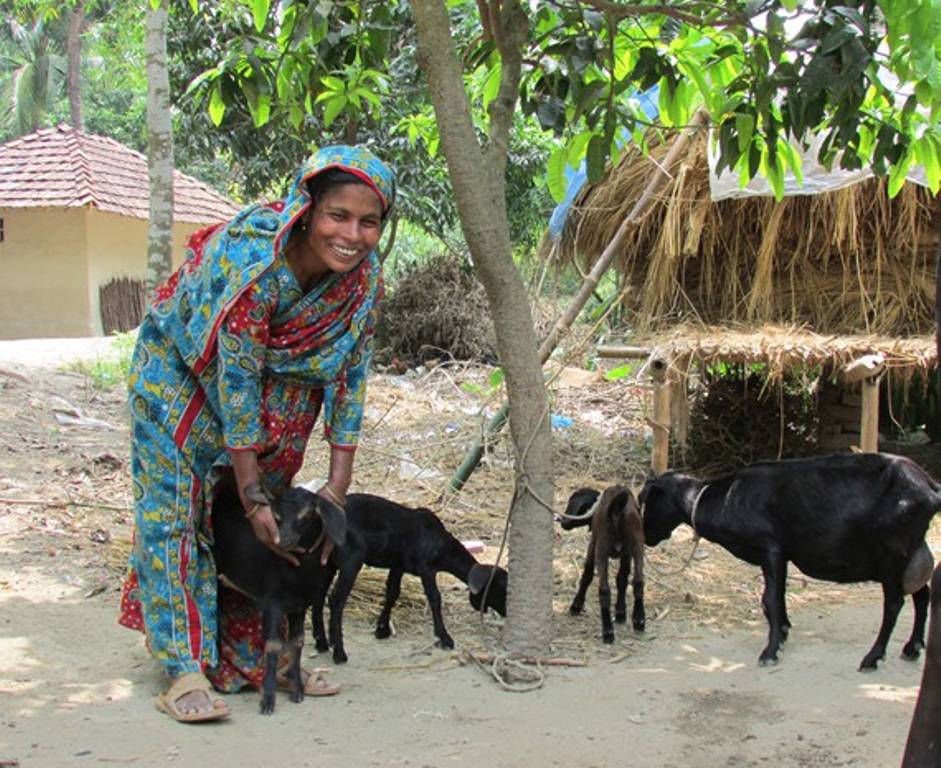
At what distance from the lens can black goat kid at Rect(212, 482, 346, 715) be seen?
11.4ft

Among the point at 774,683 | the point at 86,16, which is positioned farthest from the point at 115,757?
the point at 86,16

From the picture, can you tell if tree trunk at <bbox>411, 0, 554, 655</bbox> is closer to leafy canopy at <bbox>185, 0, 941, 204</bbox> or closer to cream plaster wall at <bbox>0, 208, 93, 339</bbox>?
leafy canopy at <bbox>185, 0, 941, 204</bbox>

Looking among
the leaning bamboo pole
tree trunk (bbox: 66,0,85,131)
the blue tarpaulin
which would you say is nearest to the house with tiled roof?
tree trunk (bbox: 66,0,85,131)

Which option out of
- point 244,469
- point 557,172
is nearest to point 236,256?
point 244,469

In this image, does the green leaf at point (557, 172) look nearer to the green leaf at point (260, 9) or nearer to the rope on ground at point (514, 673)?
the green leaf at point (260, 9)

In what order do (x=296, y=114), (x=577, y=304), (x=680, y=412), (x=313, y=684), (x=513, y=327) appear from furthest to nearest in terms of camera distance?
1. (x=680, y=412)
2. (x=577, y=304)
3. (x=296, y=114)
4. (x=513, y=327)
5. (x=313, y=684)

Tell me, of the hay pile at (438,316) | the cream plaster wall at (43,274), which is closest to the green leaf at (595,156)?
the hay pile at (438,316)

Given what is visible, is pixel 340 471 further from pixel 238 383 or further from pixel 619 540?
pixel 619 540

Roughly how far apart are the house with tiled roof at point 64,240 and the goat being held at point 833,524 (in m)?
14.0

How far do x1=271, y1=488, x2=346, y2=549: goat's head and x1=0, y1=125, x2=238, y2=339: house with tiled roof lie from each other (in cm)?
1411

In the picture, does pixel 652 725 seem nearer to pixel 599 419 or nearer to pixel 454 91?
pixel 454 91

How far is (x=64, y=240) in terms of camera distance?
56.2ft

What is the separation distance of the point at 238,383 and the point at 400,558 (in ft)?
4.60

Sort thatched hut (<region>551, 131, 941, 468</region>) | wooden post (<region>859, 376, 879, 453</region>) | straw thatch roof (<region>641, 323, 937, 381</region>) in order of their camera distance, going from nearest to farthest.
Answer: straw thatch roof (<region>641, 323, 937, 381</region>), wooden post (<region>859, 376, 879, 453</region>), thatched hut (<region>551, 131, 941, 468</region>)
